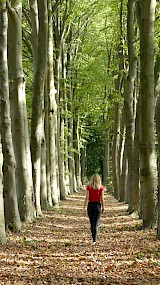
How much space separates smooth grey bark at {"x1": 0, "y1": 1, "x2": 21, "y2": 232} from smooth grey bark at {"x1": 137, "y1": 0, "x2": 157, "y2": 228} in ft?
11.4

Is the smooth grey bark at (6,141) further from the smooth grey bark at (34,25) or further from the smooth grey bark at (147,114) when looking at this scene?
the smooth grey bark at (34,25)

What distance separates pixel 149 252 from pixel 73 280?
2.64 meters

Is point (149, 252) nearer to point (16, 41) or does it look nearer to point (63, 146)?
point (16, 41)

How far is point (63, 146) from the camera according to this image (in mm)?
30484

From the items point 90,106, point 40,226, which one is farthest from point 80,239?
point 90,106

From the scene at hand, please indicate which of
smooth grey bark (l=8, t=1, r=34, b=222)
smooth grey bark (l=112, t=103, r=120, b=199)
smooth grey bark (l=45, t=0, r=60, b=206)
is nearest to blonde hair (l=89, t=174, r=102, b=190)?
smooth grey bark (l=8, t=1, r=34, b=222)

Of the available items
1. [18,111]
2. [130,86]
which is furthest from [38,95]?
[130,86]

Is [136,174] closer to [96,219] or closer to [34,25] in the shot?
[96,219]

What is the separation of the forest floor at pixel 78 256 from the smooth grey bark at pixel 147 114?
1.02 meters

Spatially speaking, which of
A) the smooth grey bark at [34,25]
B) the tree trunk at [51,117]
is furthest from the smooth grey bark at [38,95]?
the tree trunk at [51,117]

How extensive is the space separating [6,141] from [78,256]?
383 centimetres

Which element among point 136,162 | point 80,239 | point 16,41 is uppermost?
point 16,41

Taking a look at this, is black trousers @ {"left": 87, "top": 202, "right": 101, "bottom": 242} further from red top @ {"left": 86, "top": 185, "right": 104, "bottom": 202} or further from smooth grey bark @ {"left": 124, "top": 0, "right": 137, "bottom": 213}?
smooth grey bark @ {"left": 124, "top": 0, "right": 137, "bottom": 213}

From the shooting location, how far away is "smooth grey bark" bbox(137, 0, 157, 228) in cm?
1345
